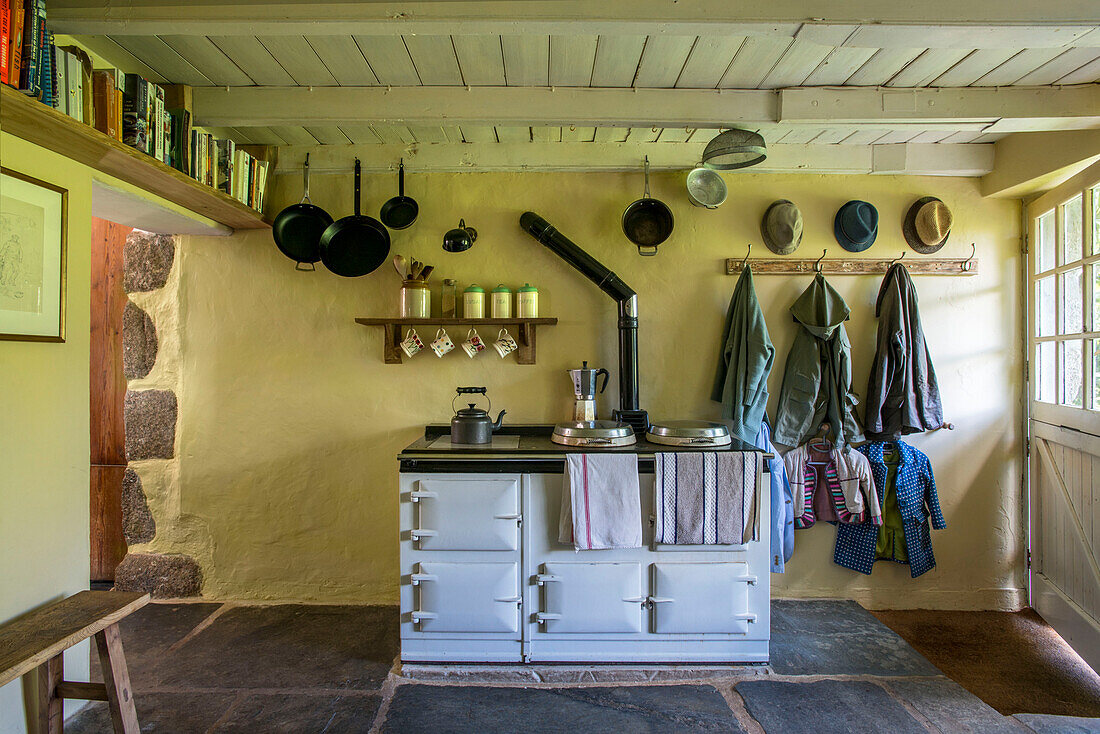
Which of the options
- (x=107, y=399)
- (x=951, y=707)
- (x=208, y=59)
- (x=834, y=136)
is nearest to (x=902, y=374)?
(x=834, y=136)

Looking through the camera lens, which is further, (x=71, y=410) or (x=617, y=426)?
→ (x=617, y=426)

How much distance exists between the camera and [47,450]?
189 centimetres

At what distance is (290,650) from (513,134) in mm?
2471

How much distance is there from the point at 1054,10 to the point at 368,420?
116 inches

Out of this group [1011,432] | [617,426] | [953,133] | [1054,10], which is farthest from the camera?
[1011,432]

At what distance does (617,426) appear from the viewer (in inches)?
97.7

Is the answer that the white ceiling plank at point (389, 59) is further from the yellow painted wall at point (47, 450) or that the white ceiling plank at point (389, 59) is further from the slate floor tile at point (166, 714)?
the slate floor tile at point (166, 714)

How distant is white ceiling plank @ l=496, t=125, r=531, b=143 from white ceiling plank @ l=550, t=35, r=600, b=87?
42 centimetres

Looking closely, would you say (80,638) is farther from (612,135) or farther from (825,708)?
(612,135)

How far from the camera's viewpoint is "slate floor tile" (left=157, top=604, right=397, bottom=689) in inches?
88.3

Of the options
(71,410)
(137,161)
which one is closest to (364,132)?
(137,161)

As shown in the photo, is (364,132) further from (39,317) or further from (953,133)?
(953,133)

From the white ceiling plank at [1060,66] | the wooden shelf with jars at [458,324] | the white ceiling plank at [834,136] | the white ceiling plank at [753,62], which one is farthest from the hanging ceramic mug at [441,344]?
the white ceiling plank at [1060,66]

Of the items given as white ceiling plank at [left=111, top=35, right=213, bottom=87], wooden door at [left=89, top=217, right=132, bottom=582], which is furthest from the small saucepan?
wooden door at [left=89, top=217, right=132, bottom=582]
